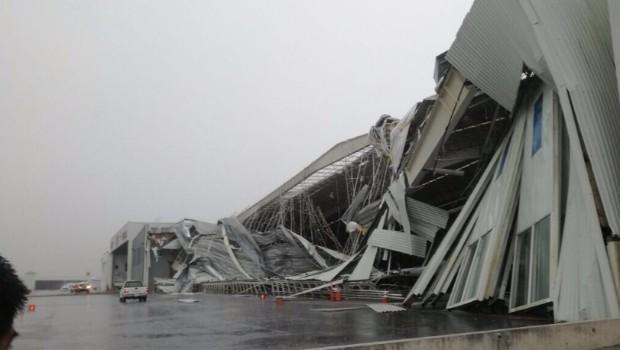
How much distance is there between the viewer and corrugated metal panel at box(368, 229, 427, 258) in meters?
23.8

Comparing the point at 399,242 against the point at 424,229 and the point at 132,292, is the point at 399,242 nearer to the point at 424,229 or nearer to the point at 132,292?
the point at 424,229

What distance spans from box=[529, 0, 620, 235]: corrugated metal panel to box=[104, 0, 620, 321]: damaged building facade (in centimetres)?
2

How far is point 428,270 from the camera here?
63.2ft

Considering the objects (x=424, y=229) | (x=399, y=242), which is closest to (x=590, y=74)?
(x=424, y=229)

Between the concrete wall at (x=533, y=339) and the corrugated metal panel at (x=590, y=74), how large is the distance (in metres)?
3.09

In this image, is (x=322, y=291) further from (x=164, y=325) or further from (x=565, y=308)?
(x=565, y=308)

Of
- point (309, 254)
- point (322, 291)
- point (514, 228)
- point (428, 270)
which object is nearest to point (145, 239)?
point (309, 254)

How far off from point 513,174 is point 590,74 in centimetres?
493

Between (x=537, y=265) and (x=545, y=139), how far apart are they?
136 inches

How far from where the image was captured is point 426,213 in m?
23.9

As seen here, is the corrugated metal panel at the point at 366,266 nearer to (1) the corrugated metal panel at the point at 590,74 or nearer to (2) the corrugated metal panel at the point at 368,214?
(2) the corrugated metal panel at the point at 368,214

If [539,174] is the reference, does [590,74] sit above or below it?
above

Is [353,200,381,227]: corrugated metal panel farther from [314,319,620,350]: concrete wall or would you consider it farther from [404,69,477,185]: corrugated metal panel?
[314,319,620,350]: concrete wall

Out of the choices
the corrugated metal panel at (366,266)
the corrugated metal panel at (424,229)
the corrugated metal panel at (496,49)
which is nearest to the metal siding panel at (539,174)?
the corrugated metal panel at (496,49)
